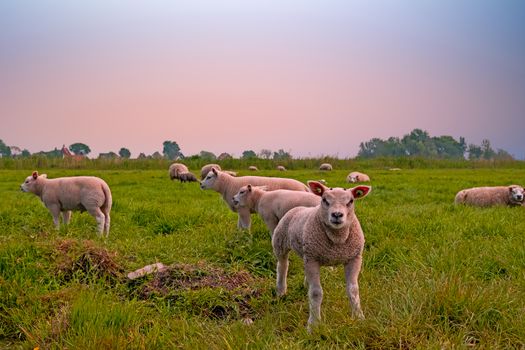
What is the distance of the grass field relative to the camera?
3.61 m

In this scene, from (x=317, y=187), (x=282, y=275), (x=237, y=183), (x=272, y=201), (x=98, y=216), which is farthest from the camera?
(x=237, y=183)

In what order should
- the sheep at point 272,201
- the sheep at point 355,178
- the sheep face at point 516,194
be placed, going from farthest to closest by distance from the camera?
1. the sheep at point 355,178
2. the sheep face at point 516,194
3. the sheep at point 272,201

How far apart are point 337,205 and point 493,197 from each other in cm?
969

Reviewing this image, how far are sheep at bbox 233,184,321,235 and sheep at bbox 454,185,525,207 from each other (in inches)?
253

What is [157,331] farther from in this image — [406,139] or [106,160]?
[406,139]

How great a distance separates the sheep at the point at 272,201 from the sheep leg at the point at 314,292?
2663 mm

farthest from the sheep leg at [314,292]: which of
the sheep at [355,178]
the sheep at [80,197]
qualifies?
the sheep at [355,178]

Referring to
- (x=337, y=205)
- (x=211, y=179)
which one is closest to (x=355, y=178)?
(x=211, y=179)

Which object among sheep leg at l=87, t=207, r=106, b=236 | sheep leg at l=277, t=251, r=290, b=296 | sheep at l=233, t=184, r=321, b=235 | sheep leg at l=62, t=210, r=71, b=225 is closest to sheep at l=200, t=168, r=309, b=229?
sheep at l=233, t=184, r=321, b=235

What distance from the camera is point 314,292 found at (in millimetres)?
4199

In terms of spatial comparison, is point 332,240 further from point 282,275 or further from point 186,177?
point 186,177

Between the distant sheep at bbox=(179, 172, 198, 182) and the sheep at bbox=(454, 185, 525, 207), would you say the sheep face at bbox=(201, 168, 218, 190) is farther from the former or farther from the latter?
the distant sheep at bbox=(179, 172, 198, 182)

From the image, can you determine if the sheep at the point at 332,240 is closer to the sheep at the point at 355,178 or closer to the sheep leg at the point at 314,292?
the sheep leg at the point at 314,292

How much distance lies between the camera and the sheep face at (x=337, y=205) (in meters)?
4.04
